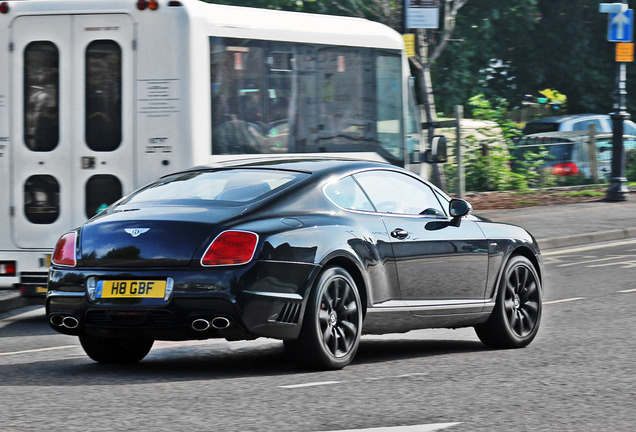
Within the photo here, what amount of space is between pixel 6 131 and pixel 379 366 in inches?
213

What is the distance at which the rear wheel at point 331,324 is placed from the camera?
7.47 metres

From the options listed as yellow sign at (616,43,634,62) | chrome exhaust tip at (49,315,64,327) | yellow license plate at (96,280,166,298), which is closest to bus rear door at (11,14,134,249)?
chrome exhaust tip at (49,315,64,327)

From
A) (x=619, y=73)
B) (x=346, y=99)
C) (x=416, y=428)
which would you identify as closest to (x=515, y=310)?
(x=416, y=428)

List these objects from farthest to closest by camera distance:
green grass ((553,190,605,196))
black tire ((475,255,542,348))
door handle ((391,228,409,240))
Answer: green grass ((553,190,605,196)) < black tire ((475,255,542,348)) < door handle ((391,228,409,240))

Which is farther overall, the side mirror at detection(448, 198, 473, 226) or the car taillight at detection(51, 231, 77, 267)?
the side mirror at detection(448, 198, 473, 226)

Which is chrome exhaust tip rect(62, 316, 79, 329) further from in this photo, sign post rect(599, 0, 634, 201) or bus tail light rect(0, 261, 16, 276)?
sign post rect(599, 0, 634, 201)

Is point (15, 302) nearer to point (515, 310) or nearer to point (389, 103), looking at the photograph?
point (389, 103)

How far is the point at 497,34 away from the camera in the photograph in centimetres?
3806

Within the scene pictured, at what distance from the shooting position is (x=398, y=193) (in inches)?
341

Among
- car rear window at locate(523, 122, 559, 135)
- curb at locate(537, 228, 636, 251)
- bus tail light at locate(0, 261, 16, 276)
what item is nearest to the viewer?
bus tail light at locate(0, 261, 16, 276)

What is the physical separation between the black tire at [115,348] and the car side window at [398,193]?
1.73 m

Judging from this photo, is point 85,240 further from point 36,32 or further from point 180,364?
point 36,32

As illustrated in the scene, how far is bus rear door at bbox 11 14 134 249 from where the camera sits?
11758 millimetres

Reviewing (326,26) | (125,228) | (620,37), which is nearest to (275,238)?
(125,228)
